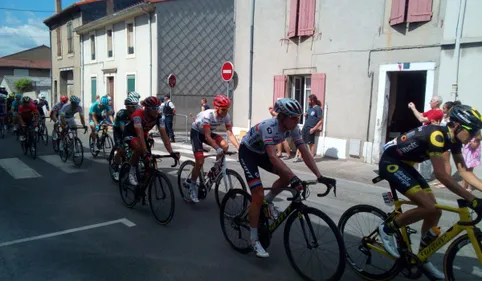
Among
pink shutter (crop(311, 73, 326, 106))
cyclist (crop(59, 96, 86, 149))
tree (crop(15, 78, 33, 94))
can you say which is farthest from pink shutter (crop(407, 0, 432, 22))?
tree (crop(15, 78, 33, 94))

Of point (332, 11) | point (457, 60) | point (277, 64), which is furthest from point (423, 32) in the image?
point (277, 64)

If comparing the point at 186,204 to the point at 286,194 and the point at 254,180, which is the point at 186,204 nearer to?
the point at 286,194

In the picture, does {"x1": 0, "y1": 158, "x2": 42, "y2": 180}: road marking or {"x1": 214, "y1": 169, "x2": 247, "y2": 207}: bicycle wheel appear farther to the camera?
{"x1": 0, "y1": 158, "x2": 42, "y2": 180}: road marking

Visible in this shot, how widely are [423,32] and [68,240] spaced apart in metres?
9.27

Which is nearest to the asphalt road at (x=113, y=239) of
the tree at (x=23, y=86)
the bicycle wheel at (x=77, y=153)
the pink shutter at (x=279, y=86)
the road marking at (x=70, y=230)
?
the road marking at (x=70, y=230)

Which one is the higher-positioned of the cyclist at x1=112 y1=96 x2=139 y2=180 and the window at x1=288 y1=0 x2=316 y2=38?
A: the window at x1=288 y1=0 x2=316 y2=38

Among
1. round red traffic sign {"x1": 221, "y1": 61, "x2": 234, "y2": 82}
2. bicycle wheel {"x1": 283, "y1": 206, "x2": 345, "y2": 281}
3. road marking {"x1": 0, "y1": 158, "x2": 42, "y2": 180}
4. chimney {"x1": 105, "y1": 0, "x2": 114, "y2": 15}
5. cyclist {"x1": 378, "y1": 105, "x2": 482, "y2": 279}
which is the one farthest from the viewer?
chimney {"x1": 105, "y1": 0, "x2": 114, "y2": 15}

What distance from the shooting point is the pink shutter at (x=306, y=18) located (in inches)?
471

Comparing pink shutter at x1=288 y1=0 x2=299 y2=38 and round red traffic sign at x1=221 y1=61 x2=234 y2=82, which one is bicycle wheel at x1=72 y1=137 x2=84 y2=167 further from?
pink shutter at x1=288 y1=0 x2=299 y2=38

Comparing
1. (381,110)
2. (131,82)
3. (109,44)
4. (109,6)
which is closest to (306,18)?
(381,110)

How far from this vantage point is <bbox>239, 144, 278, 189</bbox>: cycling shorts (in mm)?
4070

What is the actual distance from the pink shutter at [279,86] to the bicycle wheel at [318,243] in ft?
30.5

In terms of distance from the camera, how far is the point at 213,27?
20797 millimetres

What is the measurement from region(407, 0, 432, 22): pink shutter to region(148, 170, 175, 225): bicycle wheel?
26.0 ft
